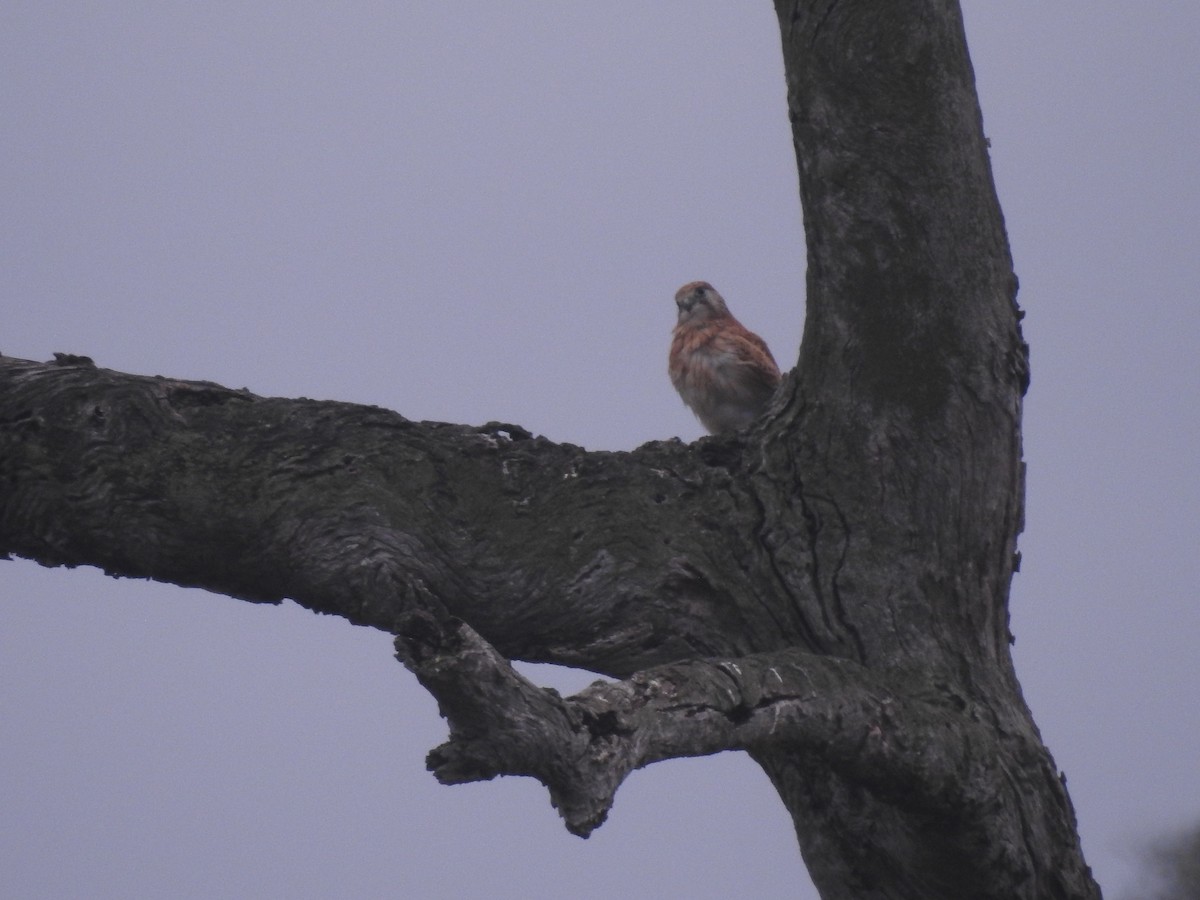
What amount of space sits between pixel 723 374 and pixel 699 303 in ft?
3.58

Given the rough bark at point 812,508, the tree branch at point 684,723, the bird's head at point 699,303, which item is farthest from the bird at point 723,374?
the tree branch at point 684,723

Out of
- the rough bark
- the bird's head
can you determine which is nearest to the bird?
the bird's head

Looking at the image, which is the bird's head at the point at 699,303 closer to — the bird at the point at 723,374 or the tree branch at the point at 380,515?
the bird at the point at 723,374

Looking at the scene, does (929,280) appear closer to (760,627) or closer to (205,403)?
(760,627)

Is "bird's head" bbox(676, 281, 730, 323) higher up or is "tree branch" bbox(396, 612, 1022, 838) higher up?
"bird's head" bbox(676, 281, 730, 323)

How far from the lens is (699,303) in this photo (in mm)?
8852

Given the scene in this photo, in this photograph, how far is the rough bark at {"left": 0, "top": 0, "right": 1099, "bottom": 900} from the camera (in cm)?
427

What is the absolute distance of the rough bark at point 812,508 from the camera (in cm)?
427

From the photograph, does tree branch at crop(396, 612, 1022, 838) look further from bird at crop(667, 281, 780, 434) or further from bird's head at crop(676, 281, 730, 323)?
bird's head at crop(676, 281, 730, 323)

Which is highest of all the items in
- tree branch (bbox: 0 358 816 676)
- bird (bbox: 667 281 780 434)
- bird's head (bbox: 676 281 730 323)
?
bird's head (bbox: 676 281 730 323)

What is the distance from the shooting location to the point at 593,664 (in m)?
4.55

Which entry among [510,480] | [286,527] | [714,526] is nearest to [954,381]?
[714,526]

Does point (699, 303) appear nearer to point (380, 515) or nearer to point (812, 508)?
point (812, 508)

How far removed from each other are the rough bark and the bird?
296 centimetres
